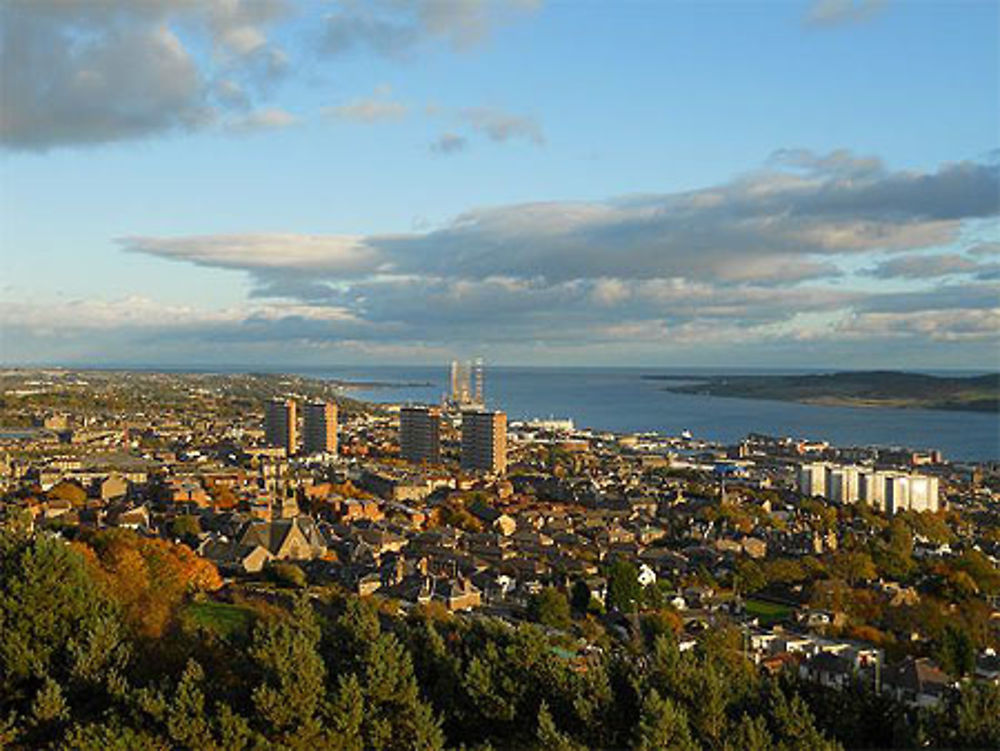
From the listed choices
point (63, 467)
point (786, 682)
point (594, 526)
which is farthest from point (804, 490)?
point (786, 682)

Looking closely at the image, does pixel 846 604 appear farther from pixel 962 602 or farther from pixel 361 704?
pixel 361 704

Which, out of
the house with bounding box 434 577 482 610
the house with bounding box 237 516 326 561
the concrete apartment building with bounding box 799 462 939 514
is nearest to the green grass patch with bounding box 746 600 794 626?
the house with bounding box 434 577 482 610

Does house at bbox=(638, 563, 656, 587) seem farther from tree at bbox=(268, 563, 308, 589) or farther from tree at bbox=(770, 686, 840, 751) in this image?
tree at bbox=(770, 686, 840, 751)

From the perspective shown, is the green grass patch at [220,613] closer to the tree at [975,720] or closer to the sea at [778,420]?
the tree at [975,720]

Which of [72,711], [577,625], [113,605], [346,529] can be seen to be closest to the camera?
[72,711]

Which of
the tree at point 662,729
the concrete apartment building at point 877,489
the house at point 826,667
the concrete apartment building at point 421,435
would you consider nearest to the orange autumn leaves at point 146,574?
the tree at point 662,729
